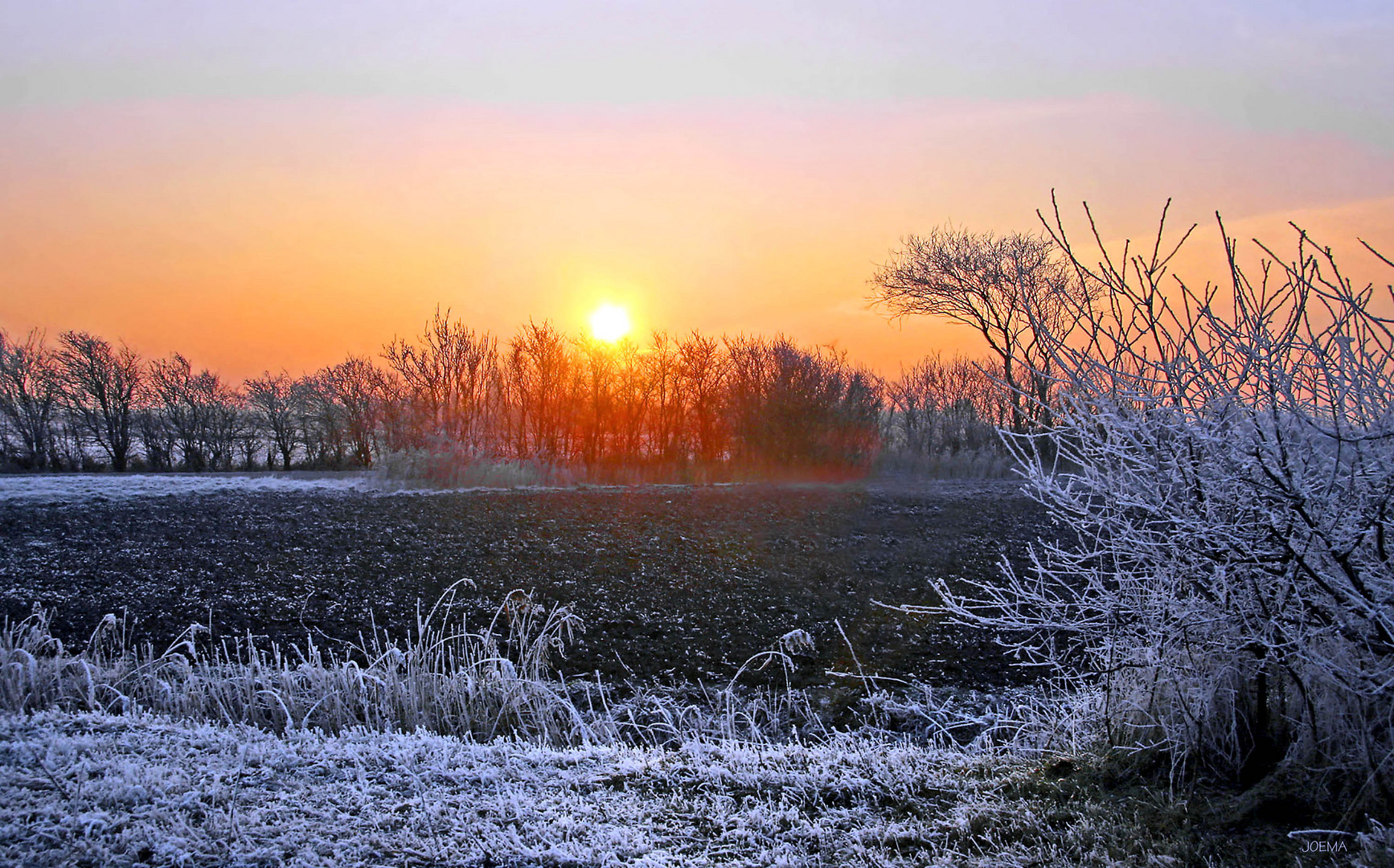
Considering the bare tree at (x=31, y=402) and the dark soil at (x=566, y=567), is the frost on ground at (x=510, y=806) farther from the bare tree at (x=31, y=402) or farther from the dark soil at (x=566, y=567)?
the bare tree at (x=31, y=402)

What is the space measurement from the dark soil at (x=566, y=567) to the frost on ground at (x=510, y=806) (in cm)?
201

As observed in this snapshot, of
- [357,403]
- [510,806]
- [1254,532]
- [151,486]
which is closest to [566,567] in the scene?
[510,806]

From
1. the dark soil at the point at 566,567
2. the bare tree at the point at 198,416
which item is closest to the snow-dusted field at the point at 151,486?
the dark soil at the point at 566,567

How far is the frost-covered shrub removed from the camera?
2242mm

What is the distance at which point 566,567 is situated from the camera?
24.6 feet

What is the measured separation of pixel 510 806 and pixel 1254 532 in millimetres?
2366

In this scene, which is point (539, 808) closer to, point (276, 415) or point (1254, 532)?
point (1254, 532)

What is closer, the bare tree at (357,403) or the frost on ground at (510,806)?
the frost on ground at (510,806)

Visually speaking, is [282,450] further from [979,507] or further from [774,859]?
[774,859]

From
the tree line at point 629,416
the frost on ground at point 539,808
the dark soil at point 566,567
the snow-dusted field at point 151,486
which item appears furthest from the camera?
the tree line at point 629,416

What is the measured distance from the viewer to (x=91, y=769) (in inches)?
103

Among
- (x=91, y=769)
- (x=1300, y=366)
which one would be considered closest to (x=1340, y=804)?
(x=1300, y=366)

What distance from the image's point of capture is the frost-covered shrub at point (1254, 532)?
7.36ft

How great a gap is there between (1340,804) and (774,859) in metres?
1.57
